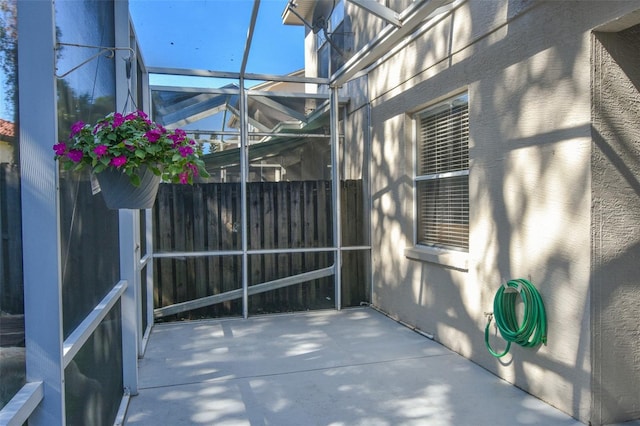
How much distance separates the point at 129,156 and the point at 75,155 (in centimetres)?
24

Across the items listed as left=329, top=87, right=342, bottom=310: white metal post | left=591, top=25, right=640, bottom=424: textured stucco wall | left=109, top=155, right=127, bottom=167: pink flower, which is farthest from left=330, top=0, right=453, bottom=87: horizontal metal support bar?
left=109, top=155, right=127, bottom=167: pink flower

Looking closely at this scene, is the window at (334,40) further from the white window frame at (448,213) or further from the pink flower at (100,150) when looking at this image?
the pink flower at (100,150)

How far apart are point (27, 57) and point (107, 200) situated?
0.71 meters

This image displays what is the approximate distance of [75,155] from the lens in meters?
1.66

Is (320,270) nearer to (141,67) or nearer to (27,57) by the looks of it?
(141,67)

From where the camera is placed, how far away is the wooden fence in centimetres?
544

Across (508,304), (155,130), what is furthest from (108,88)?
(508,304)

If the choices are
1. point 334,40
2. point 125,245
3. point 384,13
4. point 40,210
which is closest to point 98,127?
point 40,210

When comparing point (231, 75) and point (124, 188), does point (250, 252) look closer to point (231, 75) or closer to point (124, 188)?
point (231, 75)

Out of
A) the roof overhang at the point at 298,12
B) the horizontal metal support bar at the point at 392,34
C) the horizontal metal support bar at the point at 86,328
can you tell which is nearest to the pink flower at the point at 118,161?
the horizontal metal support bar at the point at 86,328

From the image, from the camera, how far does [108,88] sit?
2844 mm

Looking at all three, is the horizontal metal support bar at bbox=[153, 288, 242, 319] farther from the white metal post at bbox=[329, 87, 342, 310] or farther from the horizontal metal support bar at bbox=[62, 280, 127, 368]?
the horizontal metal support bar at bbox=[62, 280, 127, 368]

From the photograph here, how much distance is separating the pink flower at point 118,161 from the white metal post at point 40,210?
0.29 m

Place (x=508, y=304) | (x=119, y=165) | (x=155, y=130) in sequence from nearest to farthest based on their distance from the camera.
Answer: (x=119, y=165)
(x=155, y=130)
(x=508, y=304)
